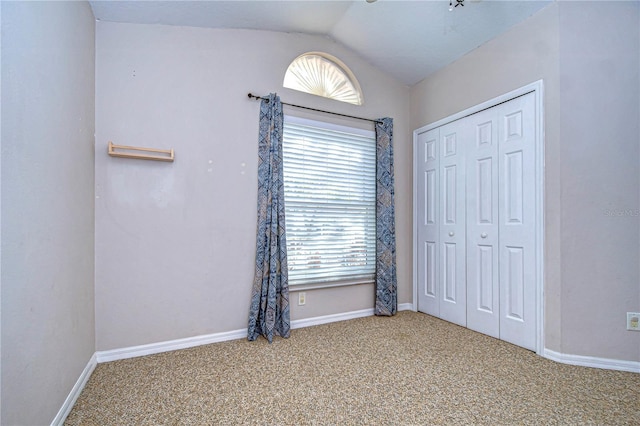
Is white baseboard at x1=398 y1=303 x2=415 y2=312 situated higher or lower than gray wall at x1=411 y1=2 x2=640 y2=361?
lower

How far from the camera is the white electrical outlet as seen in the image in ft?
6.62

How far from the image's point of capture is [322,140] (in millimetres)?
2994

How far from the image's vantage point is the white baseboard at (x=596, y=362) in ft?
6.62

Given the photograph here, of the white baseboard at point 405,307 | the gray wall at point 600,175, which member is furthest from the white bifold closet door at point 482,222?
the gray wall at point 600,175

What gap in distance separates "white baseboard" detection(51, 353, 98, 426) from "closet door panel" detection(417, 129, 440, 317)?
295 cm

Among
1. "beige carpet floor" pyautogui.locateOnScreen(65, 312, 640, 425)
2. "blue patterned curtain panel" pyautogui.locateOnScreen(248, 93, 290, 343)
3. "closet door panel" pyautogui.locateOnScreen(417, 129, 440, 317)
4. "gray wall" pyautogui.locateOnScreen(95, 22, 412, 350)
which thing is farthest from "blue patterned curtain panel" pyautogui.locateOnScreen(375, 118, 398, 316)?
"blue patterned curtain panel" pyautogui.locateOnScreen(248, 93, 290, 343)

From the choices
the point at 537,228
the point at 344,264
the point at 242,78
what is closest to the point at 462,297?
the point at 537,228

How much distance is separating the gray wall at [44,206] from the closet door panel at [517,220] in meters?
3.00

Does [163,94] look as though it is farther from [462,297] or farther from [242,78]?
[462,297]

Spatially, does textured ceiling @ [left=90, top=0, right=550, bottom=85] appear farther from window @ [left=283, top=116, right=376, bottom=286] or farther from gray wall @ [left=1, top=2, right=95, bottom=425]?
window @ [left=283, top=116, right=376, bottom=286]

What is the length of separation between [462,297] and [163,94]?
124 inches

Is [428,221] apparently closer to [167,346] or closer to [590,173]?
[590,173]

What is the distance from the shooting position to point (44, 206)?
1.41m

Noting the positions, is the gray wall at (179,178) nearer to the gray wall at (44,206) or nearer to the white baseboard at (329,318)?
the white baseboard at (329,318)
